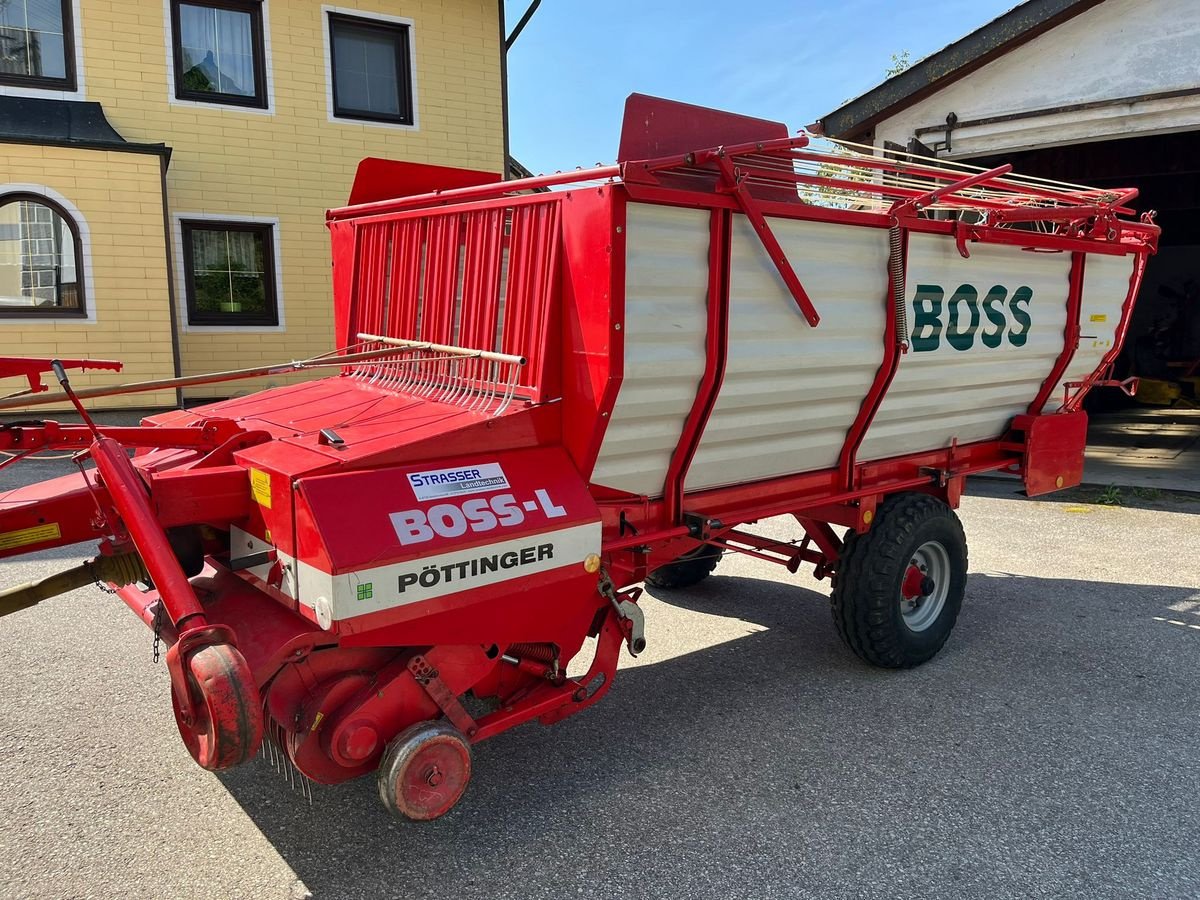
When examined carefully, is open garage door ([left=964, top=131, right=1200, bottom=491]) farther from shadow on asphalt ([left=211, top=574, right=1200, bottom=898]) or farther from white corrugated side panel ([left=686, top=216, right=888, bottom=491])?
white corrugated side panel ([left=686, top=216, right=888, bottom=491])

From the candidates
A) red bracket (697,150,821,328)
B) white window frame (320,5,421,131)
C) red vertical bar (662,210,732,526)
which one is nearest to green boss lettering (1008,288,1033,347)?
red bracket (697,150,821,328)

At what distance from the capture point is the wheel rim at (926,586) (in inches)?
166

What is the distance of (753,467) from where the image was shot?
11.5 ft

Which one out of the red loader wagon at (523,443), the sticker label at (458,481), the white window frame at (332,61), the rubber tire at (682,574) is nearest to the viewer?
the red loader wagon at (523,443)

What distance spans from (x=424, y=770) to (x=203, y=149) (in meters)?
9.71

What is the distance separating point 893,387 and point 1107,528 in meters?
4.39

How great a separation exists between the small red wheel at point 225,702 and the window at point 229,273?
30.2 ft

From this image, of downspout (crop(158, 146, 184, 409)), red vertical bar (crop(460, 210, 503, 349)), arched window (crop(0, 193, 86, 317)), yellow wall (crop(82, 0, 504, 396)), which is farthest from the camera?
yellow wall (crop(82, 0, 504, 396))

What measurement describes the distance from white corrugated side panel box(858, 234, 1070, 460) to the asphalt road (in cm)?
114

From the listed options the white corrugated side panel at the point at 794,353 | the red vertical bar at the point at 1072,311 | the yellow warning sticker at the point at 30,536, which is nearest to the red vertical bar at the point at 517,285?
the white corrugated side panel at the point at 794,353

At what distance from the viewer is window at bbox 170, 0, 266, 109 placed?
1008 centimetres

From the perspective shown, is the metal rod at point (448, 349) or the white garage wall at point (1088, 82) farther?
the white garage wall at point (1088, 82)

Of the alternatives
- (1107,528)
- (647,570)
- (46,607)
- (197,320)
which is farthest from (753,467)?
(197,320)

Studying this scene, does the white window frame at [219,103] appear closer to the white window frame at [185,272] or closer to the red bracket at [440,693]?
the white window frame at [185,272]
